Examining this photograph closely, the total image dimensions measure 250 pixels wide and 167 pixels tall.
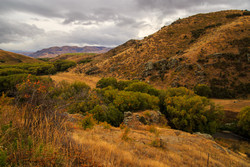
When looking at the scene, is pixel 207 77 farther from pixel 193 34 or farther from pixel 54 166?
pixel 54 166

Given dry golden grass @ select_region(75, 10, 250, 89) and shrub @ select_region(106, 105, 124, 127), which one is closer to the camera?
shrub @ select_region(106, 105, 124, 127)

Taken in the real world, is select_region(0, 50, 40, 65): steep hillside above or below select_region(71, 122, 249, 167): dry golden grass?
above

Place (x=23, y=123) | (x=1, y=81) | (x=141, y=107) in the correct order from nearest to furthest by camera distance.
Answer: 1. (x=23, y=123)
2. (x=141, y=107)
3. (x=1, y=81)

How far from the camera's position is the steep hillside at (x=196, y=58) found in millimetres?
31400

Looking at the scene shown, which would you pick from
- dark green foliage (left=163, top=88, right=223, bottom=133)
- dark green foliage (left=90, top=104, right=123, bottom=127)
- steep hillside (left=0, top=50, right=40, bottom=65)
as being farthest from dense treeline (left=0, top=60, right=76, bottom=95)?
steep hillside (left=0, top=50, right=40, bottom=65)

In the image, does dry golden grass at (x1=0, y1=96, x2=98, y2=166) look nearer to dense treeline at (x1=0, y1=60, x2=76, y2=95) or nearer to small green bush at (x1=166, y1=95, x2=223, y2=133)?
small green bush at (x1=166, y1=95, x2=223, y2=133)

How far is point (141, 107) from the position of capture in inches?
636

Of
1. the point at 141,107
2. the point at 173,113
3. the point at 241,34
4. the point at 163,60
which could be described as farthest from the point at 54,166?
the point at 241,34

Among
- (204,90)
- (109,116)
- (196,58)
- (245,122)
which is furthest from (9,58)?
(245,122)

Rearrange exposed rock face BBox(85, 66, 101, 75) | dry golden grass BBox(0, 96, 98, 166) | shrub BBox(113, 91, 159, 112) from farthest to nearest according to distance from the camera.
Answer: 1. exposed rock face BBox(85, 66, 101, 75)
2. shrub BBox(113, 91, 159, 112)
3. dry golden grass BBox(0, 96, 98, 166)

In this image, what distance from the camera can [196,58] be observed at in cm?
3691

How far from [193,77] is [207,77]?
333cm

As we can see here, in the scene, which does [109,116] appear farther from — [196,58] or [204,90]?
[196,58]

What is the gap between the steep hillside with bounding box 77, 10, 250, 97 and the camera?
3140 cm
